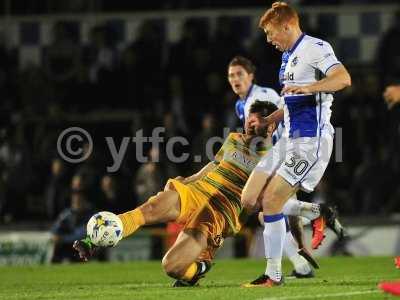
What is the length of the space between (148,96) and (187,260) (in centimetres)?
799

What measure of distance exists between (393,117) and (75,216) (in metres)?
4.67

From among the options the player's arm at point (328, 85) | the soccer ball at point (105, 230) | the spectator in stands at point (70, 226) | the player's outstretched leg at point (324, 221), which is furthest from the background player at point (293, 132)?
the spectator in stands at point (70, 226)

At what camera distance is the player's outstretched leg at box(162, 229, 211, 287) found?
9.01 metres

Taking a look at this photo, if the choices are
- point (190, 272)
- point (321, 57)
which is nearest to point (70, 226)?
point (190, 272)

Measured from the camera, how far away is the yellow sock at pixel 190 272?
29.8 feet

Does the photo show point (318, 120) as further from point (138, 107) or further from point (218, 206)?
point (138, 107)

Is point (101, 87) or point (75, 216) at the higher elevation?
point (101, 87)

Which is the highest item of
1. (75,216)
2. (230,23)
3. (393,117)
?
(230,23)

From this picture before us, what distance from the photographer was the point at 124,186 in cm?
1584

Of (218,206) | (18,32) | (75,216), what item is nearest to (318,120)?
(218,206)

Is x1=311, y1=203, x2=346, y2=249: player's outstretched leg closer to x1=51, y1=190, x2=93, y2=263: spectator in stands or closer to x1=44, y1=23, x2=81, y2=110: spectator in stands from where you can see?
x1=51, y1=190, x2=93, y2=263: spectator in stands

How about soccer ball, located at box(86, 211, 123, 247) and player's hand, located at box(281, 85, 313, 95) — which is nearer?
player's hand, located at box(281, 85, 313, 95)

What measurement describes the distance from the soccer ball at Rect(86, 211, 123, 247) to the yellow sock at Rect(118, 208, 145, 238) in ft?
0.20

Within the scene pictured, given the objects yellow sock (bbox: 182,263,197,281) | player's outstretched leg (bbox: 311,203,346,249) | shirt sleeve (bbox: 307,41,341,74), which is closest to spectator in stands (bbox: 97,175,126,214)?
player's outstretched leg (bbox: 311,203,346,249)
